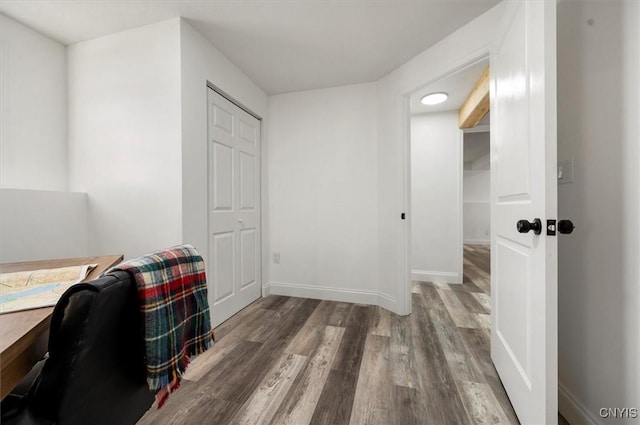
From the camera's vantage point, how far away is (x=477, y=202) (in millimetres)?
6953

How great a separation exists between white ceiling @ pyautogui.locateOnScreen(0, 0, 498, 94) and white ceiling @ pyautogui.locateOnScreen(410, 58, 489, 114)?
19.7 inches

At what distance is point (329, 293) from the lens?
2.76m

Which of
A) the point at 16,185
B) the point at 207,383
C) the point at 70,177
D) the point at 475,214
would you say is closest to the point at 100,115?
the point at 70,177

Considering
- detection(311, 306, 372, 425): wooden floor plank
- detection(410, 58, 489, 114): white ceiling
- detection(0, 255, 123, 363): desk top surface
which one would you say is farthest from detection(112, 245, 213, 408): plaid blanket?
detection(410, 58, 489, 114): white ceiling

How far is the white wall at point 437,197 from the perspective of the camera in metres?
3.34

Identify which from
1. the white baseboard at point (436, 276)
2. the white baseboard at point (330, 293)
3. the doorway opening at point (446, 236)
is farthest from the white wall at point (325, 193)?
the white baseboard at point (436, 276)

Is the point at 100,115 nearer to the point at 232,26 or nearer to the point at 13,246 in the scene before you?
the point at 13,246

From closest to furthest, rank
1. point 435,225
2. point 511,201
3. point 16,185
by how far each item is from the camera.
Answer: point 511,201
point 16,185
point 435,225

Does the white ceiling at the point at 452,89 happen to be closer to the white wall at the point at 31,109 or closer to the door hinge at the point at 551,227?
the door hinge at the point at 551,227

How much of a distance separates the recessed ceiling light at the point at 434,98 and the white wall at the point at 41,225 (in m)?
3.41

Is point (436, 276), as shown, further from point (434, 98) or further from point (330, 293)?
point (434, 98)

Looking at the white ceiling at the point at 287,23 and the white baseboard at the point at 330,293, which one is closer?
the white ceiling at the point at 287,23

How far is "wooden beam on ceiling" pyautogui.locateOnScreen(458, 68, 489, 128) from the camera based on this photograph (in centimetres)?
242

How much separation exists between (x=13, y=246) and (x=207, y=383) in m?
1.53
